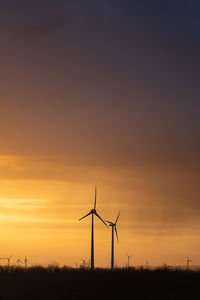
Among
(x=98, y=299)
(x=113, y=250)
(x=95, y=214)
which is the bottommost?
(x=98, y=299)

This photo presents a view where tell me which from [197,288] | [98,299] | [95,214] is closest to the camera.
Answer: [98,299]

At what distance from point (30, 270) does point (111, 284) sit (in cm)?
1467

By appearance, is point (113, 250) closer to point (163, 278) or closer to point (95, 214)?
point (95, 214)

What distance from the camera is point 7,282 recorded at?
69750 millimetres

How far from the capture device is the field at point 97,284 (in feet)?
213

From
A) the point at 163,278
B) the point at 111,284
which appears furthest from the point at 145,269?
the point at 111,284

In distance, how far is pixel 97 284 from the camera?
2699 inches

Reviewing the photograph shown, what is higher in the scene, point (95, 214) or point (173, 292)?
point (95, 214)

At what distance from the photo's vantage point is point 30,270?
80062 mm

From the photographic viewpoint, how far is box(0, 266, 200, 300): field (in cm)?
6500

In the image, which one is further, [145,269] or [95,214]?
[95,214]

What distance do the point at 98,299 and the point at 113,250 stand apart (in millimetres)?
36081

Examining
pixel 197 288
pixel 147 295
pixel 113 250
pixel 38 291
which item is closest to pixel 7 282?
pixel 38 291

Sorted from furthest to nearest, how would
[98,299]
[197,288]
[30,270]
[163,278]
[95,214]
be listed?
1. [95,214]
2. [30,270]
3. [163,278]
4. [197,288]
5. [98,299]
